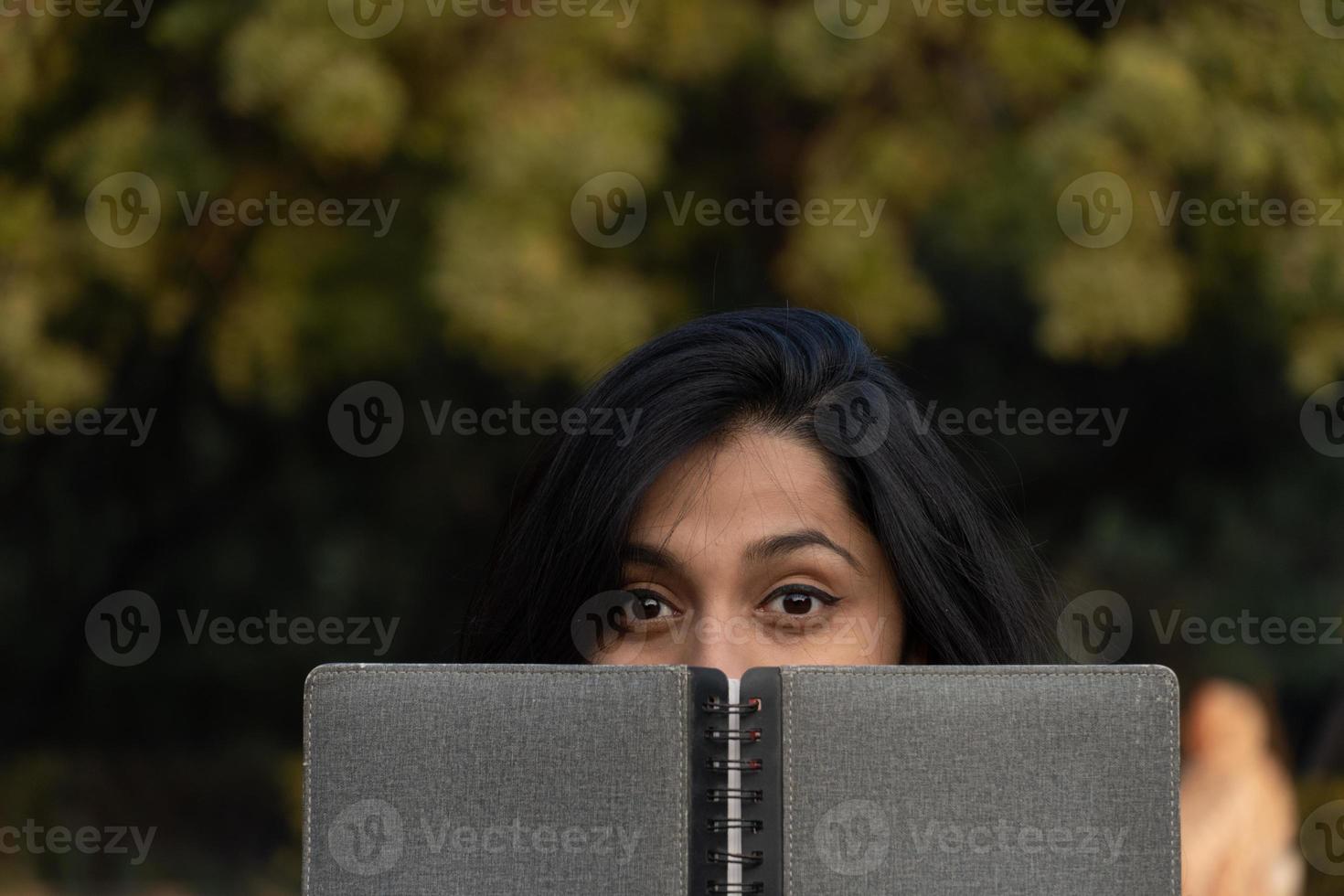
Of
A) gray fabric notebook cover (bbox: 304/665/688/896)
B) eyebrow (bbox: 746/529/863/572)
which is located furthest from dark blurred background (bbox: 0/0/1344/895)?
gray fabric notebook cover (bbox: 304/665/688/896)

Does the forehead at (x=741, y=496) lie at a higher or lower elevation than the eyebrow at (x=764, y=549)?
higher

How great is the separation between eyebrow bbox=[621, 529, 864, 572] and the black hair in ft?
0.12

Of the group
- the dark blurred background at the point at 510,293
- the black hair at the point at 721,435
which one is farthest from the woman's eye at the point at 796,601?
the dark blurred background at the point at 510,293

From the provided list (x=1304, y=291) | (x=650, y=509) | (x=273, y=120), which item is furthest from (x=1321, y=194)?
(x=650, y=509)

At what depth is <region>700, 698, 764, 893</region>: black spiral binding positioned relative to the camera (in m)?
1.17

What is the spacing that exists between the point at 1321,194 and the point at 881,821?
542cm

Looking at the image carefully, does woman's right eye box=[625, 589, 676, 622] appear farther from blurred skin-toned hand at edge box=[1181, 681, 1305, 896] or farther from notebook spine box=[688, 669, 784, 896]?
blurred skin-toned hand at edge box=[1181, 681, 1305, 896]

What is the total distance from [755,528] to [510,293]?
12.9ft

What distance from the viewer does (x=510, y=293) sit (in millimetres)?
5797

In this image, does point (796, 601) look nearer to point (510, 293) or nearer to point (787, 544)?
point (787, 544)

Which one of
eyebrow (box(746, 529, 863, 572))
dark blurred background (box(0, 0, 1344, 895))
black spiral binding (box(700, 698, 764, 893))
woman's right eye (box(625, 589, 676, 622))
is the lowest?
black spiral binding (box(700, 698, 764, 893))

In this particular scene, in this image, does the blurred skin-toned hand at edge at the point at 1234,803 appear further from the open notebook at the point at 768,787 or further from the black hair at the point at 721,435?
the open notebook at the point at 768,787

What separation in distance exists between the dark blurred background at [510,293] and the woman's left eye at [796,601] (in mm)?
3795

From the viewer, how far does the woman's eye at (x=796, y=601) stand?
6.40 ft
